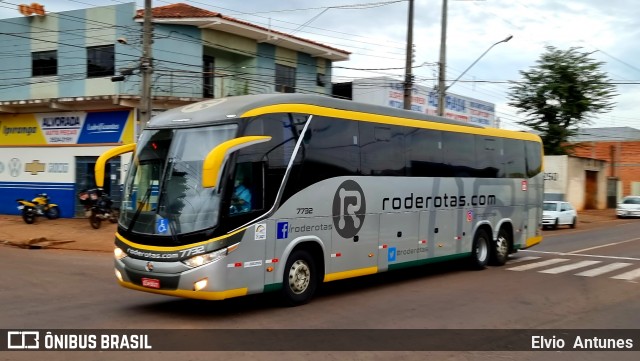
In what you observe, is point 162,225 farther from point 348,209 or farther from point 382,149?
point 382,149

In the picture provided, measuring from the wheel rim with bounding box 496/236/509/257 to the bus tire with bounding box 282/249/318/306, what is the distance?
6889mm

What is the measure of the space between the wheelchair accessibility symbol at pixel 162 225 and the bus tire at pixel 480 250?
824cm

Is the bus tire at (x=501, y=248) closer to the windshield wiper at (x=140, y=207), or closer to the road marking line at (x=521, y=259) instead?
the road marking line at (x=521, y=259)

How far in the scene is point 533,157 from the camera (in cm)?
1702

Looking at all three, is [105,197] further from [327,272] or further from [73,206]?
[327,272]

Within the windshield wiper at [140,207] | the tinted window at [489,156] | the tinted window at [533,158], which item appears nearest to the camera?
the windshield wiper at [140,207]

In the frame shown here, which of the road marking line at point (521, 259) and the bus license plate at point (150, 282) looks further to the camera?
the road marking line at point (521, 259)

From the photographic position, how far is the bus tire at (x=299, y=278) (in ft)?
32.4

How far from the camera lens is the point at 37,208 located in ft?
82.4

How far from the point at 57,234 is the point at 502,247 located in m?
15.2

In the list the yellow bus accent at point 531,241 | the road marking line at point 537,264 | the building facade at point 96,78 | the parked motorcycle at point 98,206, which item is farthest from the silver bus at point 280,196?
the parked motorcycle at point 98,206

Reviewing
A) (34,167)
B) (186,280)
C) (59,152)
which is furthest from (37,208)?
(186,280)

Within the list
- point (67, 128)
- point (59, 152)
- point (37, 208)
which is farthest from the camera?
point (59, 152)

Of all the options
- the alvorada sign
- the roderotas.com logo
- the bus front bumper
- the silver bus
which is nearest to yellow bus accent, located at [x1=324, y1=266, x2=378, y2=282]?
the silver bus
